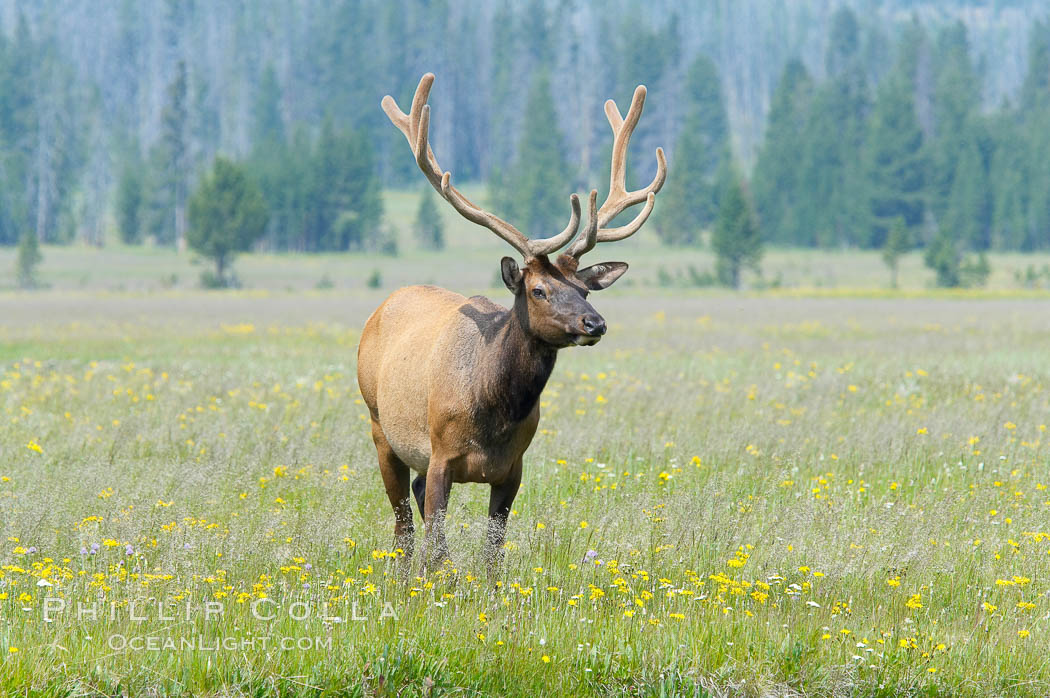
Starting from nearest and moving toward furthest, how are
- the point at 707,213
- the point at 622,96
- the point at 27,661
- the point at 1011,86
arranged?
the point at 27,661, the point at 707,213, the point at 622,96, the point at 1011,86

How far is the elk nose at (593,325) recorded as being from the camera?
5.73m

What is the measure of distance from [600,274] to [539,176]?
275ft

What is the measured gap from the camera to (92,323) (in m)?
27.2

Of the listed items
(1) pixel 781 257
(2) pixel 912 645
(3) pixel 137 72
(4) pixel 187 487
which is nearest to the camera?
(2) pixel 912 645

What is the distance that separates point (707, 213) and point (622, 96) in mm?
32519

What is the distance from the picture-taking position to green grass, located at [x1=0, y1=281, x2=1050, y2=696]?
4949 mm

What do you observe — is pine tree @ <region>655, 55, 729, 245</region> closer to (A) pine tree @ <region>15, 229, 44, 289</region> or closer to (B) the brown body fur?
(A) pine tree @ <region>15, 229, 44, 289</region>

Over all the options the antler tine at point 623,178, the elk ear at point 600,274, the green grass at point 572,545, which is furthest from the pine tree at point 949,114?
the elk ear at point 600,274

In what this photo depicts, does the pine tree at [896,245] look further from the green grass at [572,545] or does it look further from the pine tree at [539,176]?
the green grass at [572,545]

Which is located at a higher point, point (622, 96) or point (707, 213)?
point (622, 96)

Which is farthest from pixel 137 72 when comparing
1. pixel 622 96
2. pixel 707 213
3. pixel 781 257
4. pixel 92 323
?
pixel 92 323

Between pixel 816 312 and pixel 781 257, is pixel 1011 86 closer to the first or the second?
pixel 781 257

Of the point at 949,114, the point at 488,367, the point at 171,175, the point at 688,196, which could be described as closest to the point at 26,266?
the point at 171,175

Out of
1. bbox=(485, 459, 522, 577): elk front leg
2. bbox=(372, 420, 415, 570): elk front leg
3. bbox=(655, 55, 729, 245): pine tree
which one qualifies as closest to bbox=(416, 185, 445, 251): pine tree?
bbox=(655, 55, 729, 245): pine tree
